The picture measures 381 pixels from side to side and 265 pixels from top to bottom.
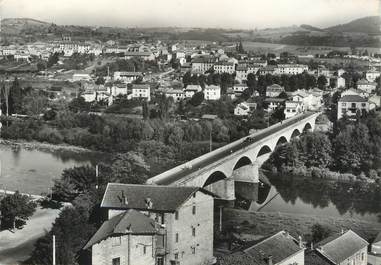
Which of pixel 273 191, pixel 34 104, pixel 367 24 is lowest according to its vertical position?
pixel 273 191

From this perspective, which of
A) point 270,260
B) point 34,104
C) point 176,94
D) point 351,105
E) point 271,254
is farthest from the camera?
point 176,94

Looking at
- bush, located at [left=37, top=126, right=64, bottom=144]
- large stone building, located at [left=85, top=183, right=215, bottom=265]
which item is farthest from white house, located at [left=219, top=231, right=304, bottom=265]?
bush, located at [left=37, top=126, right=64, bottom=144]

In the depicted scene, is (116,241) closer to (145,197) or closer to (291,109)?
(145,197)

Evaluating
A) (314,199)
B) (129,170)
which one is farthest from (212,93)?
(129,170)

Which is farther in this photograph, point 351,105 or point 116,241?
point 351,105

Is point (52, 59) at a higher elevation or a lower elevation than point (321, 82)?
higher

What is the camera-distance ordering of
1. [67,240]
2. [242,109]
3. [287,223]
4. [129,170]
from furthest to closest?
[242,109] < [129,170] < [287,223] < [67,240]

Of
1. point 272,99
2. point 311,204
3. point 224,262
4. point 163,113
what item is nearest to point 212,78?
point 272,99
